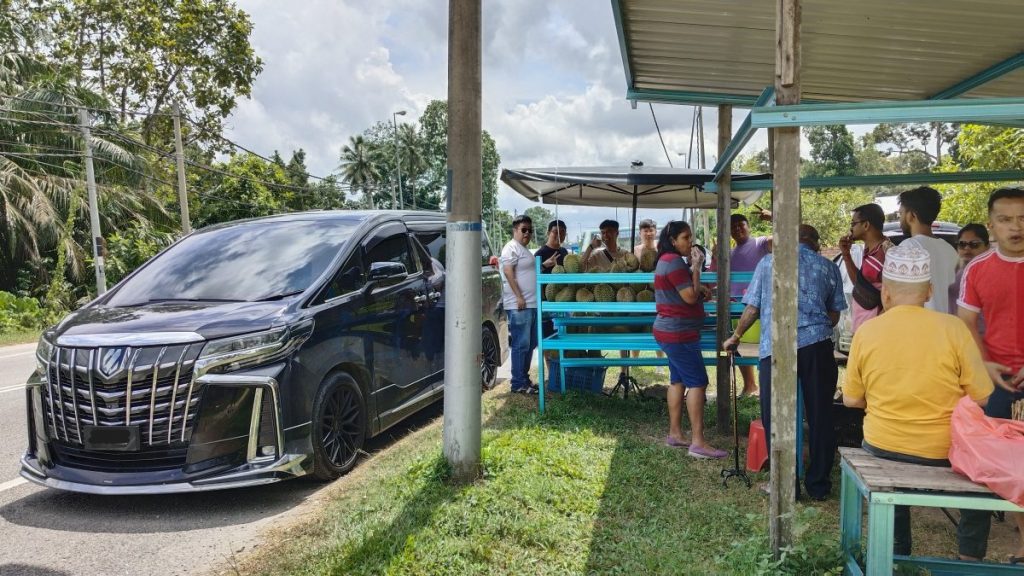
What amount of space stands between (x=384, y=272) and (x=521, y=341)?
2.53 meters

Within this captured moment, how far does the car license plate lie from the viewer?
13.1ft

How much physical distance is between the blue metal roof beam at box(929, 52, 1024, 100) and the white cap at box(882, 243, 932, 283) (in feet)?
12.6

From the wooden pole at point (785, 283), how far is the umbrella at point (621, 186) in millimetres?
3058

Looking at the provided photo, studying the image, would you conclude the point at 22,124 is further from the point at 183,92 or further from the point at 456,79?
the point at 456,79

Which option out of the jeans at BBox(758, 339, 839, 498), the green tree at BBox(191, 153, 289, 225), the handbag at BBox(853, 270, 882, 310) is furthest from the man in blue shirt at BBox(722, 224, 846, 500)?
the green tree at BBox(191, 153, 289, 225)

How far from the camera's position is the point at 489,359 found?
8008mm

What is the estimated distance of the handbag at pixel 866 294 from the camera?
4.47 meters

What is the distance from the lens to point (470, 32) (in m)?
4.36

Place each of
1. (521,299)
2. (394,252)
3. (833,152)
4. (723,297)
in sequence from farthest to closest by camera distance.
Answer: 1. (833,152)
2. (521,299)
3. (394,252)
4. (723,297)

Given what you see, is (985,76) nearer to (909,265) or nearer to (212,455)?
(909,265)

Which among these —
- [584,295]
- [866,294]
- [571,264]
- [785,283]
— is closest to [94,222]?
[571,264]

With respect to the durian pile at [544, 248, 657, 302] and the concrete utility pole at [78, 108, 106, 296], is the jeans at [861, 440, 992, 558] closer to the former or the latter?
the durian pile at [544, 248, 657, 302]

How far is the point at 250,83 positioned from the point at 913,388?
29.6 metres

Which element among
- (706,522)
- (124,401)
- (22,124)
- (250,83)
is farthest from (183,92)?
(706,522)
